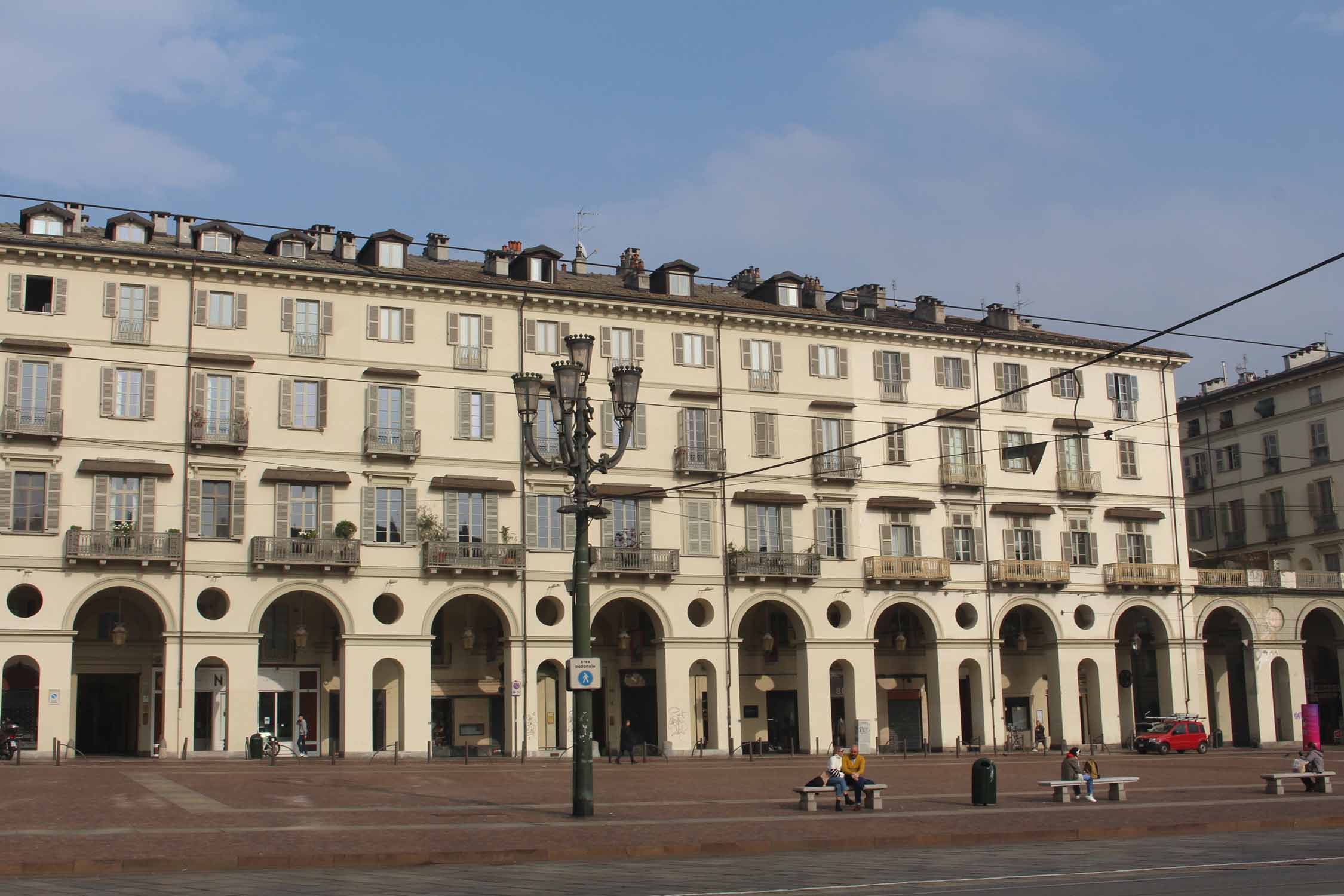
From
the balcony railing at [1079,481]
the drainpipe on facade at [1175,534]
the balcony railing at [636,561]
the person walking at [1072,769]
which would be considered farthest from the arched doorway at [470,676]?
the drainpipe on facade at [1175,534]

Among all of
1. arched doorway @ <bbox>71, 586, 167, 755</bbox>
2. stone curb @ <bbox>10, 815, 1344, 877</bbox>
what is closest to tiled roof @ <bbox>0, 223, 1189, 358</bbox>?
arched doorway @ <bbox>71, 586, 167, 755</bbox>

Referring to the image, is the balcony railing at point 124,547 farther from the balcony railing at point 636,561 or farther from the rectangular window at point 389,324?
the balcony railing at point 636,561

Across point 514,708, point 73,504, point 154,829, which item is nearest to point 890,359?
point 514,708

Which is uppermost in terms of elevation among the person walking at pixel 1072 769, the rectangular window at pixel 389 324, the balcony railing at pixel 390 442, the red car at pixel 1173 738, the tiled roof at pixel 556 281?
the tiled roof at pixel 556 281

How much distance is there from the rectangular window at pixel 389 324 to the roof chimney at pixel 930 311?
23.9 metres

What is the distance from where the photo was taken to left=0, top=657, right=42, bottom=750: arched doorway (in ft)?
157

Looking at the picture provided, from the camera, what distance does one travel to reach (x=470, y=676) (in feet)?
182

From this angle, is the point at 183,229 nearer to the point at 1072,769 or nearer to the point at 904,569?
the point at 904,569

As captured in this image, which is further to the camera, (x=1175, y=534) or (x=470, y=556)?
(x=1175, y=534)

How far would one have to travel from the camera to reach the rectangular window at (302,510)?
5047cm

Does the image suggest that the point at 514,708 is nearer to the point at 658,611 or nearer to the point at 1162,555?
the point at 658,611

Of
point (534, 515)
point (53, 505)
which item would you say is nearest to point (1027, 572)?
point (534, 515)

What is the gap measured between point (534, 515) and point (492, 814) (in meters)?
26.2

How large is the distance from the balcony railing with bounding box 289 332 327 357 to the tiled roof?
2269 mm
